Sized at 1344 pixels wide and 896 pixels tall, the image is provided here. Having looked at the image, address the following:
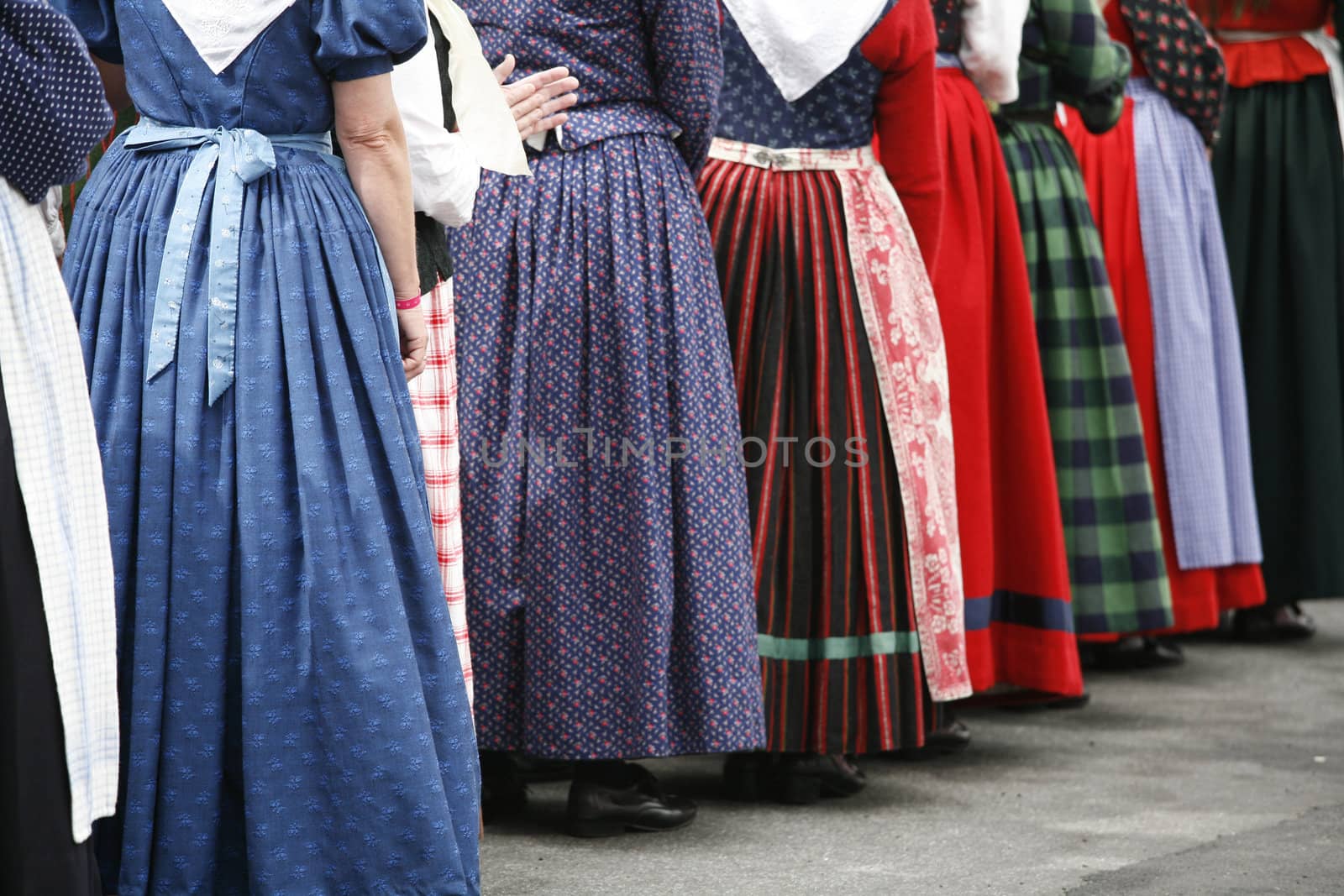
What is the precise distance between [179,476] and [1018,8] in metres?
2.38

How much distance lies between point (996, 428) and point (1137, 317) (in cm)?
85

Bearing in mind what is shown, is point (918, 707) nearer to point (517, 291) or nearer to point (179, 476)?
point (517, 291)

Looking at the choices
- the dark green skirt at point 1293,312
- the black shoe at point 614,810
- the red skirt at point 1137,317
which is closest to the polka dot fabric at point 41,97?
the black shoe at point 614,810

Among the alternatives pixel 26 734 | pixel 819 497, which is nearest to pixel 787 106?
pixel 819 497

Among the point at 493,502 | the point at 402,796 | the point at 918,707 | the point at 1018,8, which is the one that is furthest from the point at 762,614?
the point at 1018,8

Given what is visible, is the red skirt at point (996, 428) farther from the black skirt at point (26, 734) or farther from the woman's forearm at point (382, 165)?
the black skirt at point (26, 734)

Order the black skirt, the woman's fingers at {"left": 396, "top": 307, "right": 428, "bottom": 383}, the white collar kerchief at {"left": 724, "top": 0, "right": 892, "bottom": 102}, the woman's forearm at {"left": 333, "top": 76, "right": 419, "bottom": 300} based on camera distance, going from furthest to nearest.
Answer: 1. the white collar kerchief at {"left": 724, "top": 0, "right": 892, "bottom": 102}
2. the woman's fingers at {"left": 396, "top": 307, "right": 428, "bottom": 383}
3. the woman's forearm at {"left": 333, "top": 76, "right": 419, "bottom": 300}
4. the black skirt

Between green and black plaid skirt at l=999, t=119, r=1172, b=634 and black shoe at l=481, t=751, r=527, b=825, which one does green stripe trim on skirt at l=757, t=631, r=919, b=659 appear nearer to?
black shoe at l=481, t=751, r=527, b=825

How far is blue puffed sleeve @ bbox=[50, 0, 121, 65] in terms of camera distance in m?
2.28

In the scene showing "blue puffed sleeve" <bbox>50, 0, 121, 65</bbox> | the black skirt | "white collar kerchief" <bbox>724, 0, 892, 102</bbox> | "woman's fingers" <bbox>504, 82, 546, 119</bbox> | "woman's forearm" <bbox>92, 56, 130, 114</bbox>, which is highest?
"white collar kerchief" <bbox>724, 0, 892, 102</bbox>

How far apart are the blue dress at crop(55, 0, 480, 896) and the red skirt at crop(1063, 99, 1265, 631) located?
2764mm

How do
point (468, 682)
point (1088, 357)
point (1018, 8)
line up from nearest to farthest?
1. point (468, 682)
2. point (1018, 8)
3. point (1088, 357)

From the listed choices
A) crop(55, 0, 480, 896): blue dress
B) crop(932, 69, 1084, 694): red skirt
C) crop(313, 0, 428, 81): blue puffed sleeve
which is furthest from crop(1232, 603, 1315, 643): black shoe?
crop(313, 0, 428, 81): blue puffed sleeve

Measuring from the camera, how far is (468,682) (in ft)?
8.89
